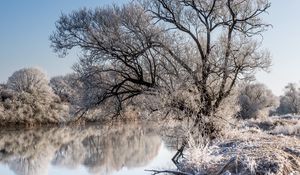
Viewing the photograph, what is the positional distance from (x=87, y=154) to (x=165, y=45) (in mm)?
7949

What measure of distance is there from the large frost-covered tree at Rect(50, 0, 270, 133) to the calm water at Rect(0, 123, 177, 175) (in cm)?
231

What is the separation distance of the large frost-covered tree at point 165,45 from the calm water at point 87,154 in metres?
2.31

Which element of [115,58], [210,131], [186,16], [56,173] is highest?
[186,16]

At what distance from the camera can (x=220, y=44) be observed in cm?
1772

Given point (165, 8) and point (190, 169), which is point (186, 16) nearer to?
point (165, 8)

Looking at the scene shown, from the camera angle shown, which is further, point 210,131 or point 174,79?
point 174,79

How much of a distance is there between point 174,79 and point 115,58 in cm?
234

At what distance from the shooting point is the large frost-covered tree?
17.2 meters

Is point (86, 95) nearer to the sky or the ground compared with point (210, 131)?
nearer to the sky

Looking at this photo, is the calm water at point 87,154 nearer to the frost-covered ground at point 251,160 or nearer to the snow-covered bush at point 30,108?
the frost-covered ground at point 251,160

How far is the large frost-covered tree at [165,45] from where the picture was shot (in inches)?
675

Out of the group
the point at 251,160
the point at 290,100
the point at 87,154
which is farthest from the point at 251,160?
the point at 290,100

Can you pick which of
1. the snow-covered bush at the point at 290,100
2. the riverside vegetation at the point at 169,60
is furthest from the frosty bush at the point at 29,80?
the riverside vegetation at the point at 169,60

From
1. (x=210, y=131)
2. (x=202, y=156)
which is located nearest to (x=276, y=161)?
(x=202, y=156)
